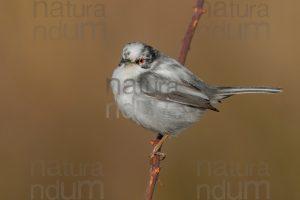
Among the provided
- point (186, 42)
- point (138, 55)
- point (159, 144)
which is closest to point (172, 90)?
point (159, 144)

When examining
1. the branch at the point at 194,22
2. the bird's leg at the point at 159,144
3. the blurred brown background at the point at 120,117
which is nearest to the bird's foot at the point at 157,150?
the bird's leg at the point at 159,144

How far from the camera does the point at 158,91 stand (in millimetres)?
5867

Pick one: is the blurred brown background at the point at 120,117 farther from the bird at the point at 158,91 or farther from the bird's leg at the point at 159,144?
the bird at the point at 158,91

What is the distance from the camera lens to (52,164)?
7.64 m

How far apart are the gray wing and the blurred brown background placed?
1676 millimetres

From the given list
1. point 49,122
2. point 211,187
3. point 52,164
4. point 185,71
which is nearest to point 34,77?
point 49,122

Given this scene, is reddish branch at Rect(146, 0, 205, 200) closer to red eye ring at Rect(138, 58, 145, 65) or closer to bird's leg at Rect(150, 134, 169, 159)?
bird's leg at Rect(150, 134, 169, 159)

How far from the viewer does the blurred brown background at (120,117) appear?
304 inches

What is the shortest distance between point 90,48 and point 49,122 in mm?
952

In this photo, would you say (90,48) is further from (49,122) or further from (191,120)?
(191,120)

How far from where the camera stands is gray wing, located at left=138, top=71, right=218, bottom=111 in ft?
18.7

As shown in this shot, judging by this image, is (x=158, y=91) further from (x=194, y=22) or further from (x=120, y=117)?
(x=120, y=117)

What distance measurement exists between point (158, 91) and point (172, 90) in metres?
0.12

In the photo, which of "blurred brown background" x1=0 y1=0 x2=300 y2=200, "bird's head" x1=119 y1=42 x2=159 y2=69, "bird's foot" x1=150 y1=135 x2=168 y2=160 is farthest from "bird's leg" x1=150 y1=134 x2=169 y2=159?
"blurred brown background" x1=0 y1=0 x2=300 y2=200
